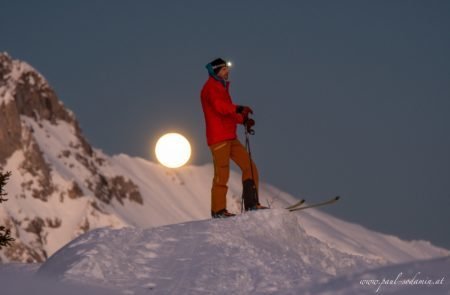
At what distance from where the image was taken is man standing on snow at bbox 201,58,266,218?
14.4 metres

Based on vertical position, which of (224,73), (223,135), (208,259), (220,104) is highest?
(224,73)

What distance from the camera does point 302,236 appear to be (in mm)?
13852

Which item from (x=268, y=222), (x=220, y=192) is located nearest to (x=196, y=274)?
(x=268, y=222)

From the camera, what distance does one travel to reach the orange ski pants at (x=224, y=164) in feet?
47.5

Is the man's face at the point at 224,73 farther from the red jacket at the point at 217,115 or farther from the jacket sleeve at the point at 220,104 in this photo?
the jacket sleeve at the point at 220,104

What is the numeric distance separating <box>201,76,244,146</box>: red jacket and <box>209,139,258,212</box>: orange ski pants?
0.12 meters

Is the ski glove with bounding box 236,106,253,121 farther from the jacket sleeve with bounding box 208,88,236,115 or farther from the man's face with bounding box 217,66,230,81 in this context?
the man's face with bounding box 217,66,230,81

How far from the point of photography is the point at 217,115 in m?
14.5

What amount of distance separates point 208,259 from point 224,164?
3093 millimetres

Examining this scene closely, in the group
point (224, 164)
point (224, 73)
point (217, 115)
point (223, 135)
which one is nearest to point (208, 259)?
point (224, 164)

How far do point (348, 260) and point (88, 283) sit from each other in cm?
432

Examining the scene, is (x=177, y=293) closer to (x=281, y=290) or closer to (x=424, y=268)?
(x=281, y=290)

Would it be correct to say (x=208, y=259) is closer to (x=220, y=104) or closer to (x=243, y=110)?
(x=220, y=104)

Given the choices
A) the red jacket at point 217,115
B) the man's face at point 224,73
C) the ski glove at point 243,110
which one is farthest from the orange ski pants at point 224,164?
the man's face at point 224,73
